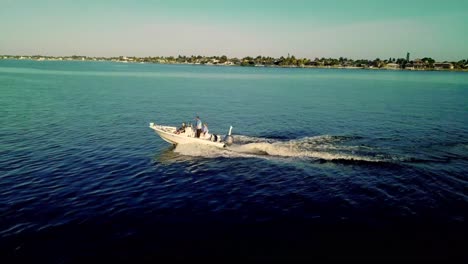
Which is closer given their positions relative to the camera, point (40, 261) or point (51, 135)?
point (40, 261)

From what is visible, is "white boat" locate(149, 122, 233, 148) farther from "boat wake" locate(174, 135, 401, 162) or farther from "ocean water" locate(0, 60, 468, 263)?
"ocean water" locate(0, 60, 468, 263)

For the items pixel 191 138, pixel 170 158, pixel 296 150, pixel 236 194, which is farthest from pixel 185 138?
pixel 236 194

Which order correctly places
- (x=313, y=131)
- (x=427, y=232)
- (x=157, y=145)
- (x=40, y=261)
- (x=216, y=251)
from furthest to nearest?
(x=313, y=131) < (x=157, y=145) < (x=427, y=232) < (x=216, y=251) < (x=40, y=261)

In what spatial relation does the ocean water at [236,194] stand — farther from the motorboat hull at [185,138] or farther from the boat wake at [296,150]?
the motorboat hull at [185,138]

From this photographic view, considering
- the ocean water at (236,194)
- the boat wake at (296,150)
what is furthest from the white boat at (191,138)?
the ocean water at (236,194)

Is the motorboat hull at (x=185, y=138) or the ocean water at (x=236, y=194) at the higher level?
the motorboat hull at (x=185, y=138)

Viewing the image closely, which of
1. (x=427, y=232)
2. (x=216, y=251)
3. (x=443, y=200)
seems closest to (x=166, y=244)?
(x=216, y=251)

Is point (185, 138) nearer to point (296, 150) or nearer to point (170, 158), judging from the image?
point (170, 158)

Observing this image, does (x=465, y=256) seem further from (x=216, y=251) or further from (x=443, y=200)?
(x=216, y=251)
